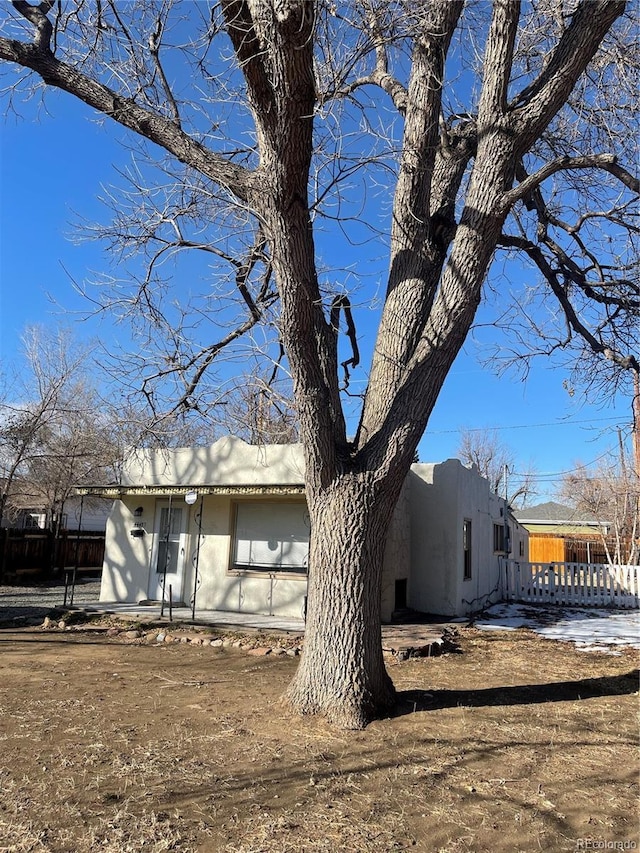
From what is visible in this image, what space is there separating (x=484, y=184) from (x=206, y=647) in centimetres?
711

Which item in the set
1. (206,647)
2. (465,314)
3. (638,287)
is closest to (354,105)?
(465,314)

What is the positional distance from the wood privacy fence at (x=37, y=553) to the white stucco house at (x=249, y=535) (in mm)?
5857

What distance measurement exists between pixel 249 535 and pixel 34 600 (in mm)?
5733

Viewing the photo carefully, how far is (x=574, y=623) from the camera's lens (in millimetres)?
12656

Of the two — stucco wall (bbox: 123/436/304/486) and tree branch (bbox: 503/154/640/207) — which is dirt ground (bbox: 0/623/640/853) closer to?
tree branch (bbox: 503/154/640/207)

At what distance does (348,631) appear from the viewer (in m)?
4.97

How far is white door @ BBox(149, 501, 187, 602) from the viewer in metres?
12.8

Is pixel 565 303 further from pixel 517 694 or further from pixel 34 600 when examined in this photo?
pixel 34 600

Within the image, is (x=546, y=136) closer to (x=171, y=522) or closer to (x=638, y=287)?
(x=638, y=287)

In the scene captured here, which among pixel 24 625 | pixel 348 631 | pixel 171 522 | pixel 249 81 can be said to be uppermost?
pixel 249 81

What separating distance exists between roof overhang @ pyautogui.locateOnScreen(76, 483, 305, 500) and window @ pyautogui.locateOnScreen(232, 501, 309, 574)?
0.92 m

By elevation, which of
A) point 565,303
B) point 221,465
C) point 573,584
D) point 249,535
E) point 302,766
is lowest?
point 302,766

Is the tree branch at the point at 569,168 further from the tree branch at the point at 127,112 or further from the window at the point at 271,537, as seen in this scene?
the window at the point at 271,537

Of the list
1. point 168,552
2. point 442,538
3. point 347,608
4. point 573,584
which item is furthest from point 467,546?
point 347,608
